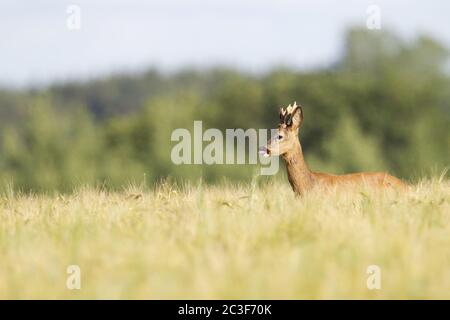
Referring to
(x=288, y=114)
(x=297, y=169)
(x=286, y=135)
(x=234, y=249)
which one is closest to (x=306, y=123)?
(x=288, y=114)

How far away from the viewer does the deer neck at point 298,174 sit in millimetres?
12992

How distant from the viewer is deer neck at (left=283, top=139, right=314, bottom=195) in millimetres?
12992

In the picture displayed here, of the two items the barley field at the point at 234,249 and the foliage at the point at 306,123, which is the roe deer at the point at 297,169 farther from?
the foliage at the point at 306,123

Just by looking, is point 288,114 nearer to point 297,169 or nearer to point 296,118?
point 296,118

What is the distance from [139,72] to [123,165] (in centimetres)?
9828

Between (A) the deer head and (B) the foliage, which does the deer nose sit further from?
(B) the foliage

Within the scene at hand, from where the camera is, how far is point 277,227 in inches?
316

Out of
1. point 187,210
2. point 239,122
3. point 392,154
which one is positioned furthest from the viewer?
point 239,122

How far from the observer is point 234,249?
286 inches

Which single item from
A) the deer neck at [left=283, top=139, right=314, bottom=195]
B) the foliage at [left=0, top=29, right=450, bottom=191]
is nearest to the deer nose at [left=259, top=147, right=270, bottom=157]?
the deer neck at [left=283, top=139, right=314, bottom=195]

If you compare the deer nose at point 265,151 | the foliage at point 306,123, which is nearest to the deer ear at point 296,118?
the deer nose at point 265,151

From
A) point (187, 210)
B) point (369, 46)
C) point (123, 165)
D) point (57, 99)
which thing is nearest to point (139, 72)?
point (57, 99)
